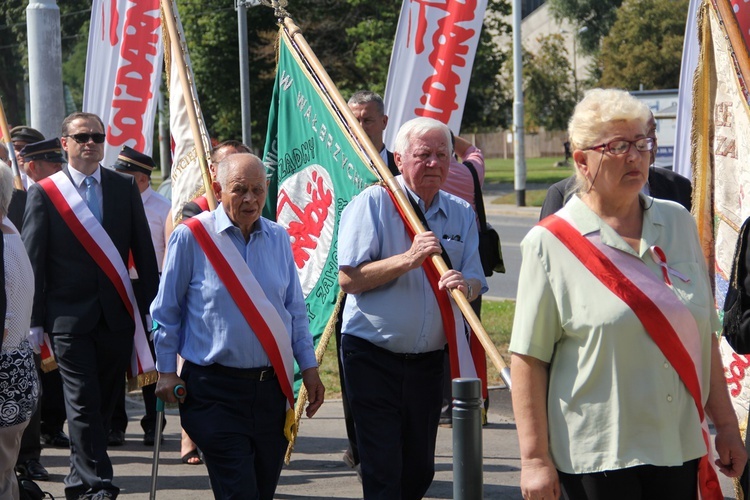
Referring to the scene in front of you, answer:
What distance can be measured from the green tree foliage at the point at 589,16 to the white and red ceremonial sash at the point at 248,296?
6279 cm

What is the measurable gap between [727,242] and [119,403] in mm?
Result: 4326

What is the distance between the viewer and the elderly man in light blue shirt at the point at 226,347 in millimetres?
4910

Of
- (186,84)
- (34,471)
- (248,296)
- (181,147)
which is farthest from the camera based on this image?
(181,147)

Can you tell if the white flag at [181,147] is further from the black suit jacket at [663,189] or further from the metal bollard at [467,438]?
the metal bollard at [467,438]

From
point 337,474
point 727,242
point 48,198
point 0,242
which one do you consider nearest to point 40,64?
point 48,198

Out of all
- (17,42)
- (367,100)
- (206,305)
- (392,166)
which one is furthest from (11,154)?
(17,42)

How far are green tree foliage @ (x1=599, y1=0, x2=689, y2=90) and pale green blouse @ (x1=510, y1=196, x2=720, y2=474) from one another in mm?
49387

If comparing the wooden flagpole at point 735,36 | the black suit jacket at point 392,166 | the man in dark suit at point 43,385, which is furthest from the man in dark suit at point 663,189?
the man in dark suit at point 43,385

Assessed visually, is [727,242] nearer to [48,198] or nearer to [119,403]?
[48,198]

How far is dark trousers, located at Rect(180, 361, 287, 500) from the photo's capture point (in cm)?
484

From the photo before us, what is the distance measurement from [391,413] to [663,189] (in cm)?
197

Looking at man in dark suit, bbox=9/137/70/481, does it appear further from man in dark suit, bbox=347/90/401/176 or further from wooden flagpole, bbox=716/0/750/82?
wooden flagpole, bbox=716/0/750/82

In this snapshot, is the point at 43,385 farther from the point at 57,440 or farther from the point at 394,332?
the point at 394,332

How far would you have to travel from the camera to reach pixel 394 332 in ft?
17.0
